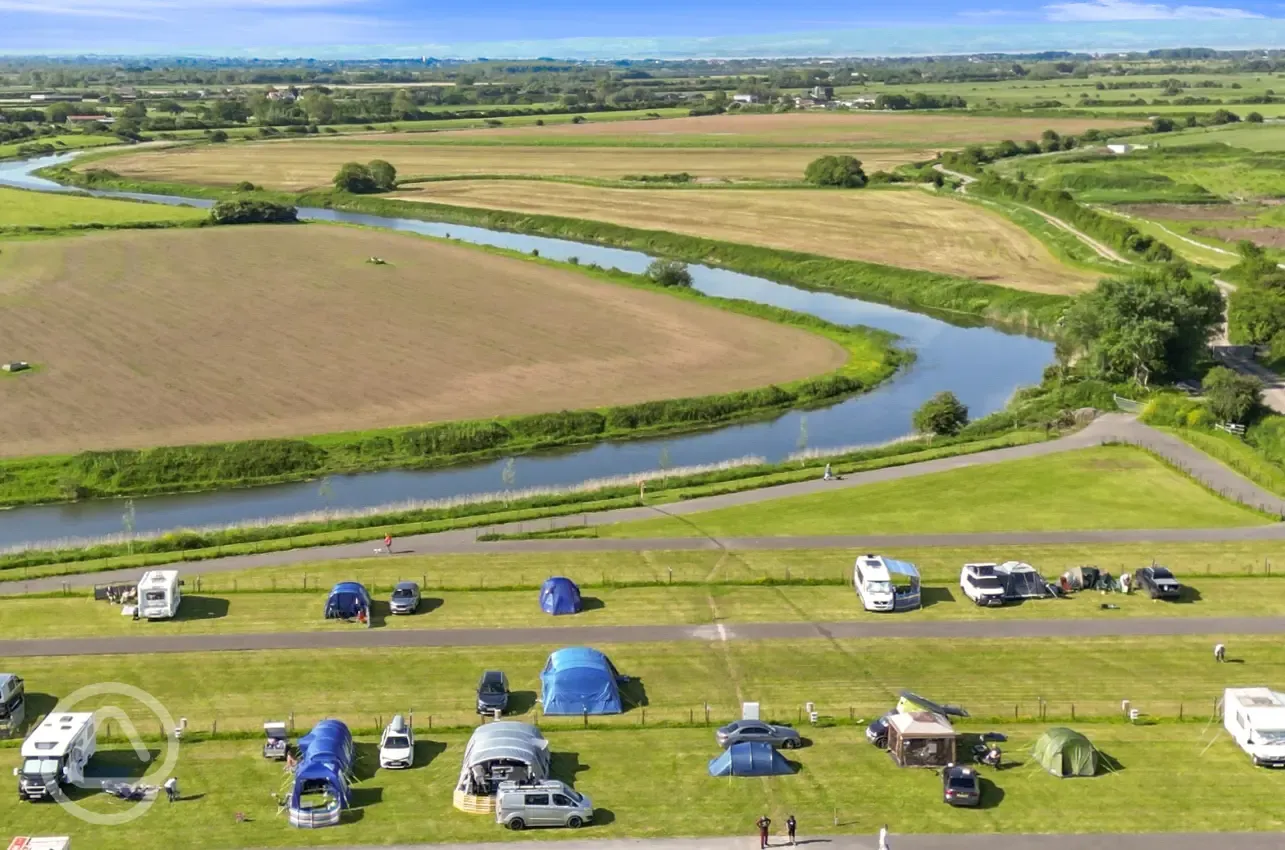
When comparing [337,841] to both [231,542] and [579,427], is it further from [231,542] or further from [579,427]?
[579,427]

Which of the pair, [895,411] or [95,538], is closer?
[95,538]

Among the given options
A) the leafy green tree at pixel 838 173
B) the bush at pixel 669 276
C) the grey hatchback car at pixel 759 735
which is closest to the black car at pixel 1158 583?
the grey hatchback car at pixel 759 735

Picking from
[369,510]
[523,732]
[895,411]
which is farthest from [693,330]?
[523,732]

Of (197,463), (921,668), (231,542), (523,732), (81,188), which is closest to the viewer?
(523,732)

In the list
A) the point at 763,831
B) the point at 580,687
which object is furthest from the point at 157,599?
the point at 763,831

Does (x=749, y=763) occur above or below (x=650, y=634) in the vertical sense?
above

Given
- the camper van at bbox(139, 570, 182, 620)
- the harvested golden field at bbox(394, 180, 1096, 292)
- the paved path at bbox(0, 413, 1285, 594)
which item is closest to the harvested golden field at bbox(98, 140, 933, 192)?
the harvested golden field at bbox(394, 180, 1096, 292)

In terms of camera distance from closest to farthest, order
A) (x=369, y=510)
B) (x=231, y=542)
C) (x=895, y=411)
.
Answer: (x=231, y=542)
(x=369, y=510)
(x=895, y=411)

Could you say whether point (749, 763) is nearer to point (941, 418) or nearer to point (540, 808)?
point (540, 808)
